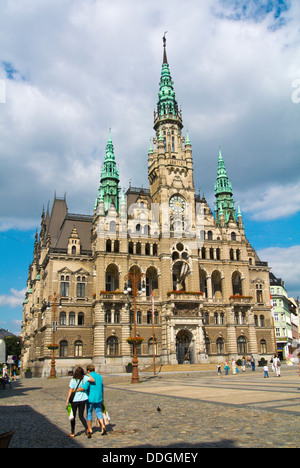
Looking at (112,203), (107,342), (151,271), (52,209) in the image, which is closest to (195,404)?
(107,342)

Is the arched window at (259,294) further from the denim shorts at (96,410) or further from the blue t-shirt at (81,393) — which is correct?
the blue t-shirt at (81,393)

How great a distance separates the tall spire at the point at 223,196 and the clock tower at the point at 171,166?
320 inches

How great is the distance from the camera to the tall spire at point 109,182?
69.4m

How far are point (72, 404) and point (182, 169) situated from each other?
6040 centimetres

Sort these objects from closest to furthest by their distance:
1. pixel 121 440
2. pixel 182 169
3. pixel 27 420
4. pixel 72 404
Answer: pixel 121 440 → pixel 72 404 → pixel 27 420 → pixel 182 169

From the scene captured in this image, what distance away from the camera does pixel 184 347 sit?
61.9 m

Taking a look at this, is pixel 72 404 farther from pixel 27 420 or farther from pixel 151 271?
pixel 151 271

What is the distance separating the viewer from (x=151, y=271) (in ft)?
214

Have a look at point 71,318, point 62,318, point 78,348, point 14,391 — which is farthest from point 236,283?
point 14,391

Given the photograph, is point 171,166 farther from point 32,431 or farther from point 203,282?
point 32,431

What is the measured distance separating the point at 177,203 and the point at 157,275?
12.4 metres

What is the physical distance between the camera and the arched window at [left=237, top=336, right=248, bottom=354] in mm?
65500

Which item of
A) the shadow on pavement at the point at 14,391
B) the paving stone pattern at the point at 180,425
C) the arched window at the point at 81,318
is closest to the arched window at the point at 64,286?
the arched window at the point at 81,318

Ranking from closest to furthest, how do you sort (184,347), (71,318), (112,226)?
(71,318)
(184,347)
(112,226)
